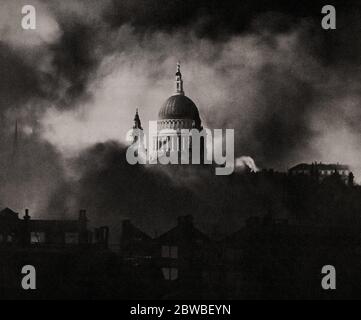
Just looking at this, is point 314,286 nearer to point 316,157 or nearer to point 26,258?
point 316,157

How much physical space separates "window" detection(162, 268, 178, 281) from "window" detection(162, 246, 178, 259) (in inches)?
10.1

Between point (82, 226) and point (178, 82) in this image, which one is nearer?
point (178, 82)

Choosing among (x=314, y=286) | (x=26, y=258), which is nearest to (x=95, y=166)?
(x=26, y=258)

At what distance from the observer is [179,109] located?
17312mm

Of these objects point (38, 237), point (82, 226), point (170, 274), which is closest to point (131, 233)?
point (82, 226)

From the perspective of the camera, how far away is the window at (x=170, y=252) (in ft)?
50.8

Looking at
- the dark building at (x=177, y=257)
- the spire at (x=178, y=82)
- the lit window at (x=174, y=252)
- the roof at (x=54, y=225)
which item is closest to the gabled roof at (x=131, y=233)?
the dark building at (x=177, y=257)

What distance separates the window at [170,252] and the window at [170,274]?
0.26 metres

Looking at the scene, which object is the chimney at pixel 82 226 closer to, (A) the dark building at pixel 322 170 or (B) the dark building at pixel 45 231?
(B) the dark building at pixel 45 231

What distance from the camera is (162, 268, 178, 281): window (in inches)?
580

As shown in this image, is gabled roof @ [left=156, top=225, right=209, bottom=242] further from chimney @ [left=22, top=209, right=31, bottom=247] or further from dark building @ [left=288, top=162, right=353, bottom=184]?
chimney @ [left=22, top=209, right=31, bottom=247]

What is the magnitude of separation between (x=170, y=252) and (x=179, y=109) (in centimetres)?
332

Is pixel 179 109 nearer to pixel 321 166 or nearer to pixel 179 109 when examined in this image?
pixel 179 109

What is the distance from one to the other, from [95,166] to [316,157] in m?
4.03
